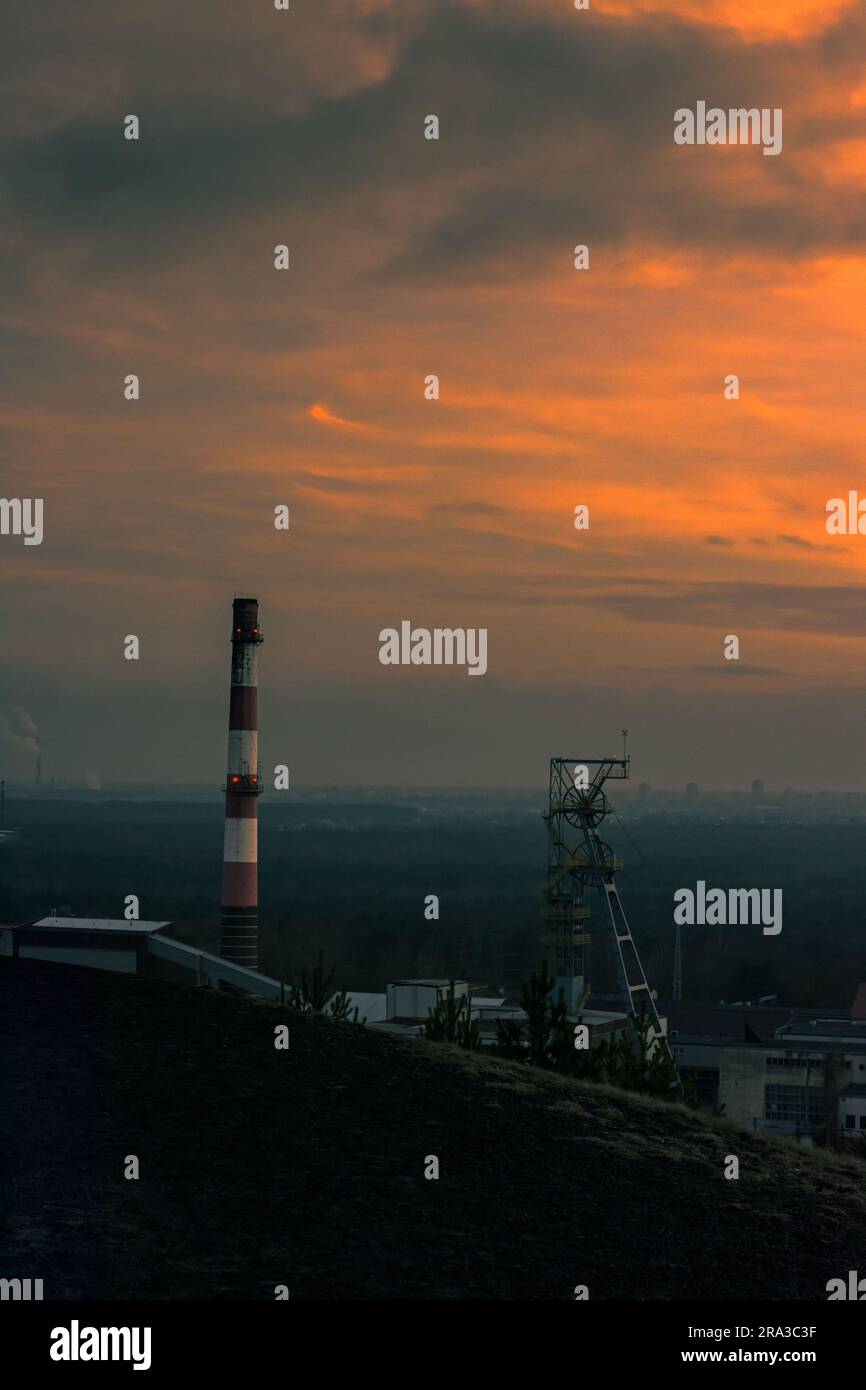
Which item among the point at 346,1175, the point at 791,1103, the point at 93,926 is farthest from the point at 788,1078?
the point at 346,1175

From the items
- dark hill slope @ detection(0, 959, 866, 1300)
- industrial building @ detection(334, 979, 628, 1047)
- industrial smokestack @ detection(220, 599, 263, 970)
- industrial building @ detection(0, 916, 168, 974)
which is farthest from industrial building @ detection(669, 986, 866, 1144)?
dark hill slope @ detection(0, 959, 866, 1300)

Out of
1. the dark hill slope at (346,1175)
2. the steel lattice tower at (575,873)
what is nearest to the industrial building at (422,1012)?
→ the steel lattice tower at (575,873)

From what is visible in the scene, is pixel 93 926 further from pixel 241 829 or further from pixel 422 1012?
pixel 241 829

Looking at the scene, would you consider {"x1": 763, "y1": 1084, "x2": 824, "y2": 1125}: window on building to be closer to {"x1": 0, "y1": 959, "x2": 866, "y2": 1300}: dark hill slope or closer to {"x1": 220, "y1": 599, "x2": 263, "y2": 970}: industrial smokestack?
{"x1": 220, "y1": 599, "x2": 263, "y2": 970}: industrial smokestack

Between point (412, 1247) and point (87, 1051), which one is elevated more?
point (87, 1051)
